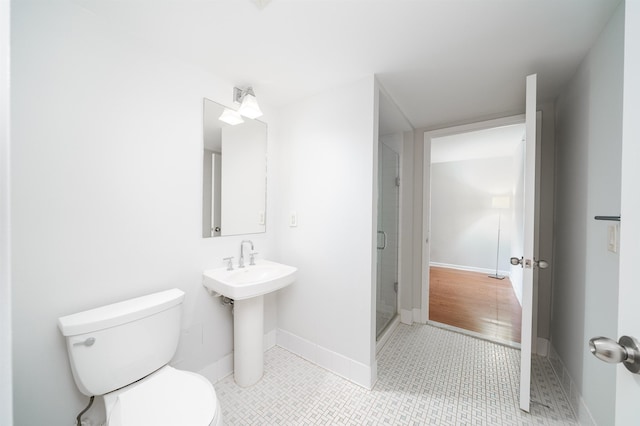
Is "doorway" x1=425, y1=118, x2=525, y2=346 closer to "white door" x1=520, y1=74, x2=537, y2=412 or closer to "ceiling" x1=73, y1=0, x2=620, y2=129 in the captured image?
"white door" x1=520, y1=74, x2=537, y2=412

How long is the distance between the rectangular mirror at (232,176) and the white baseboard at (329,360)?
40.0 inches

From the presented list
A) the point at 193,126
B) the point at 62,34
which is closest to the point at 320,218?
the point at 193,126

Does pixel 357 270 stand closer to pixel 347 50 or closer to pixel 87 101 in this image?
pixel 347 50

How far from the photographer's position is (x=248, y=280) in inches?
66.9

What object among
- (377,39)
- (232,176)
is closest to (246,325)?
(232,176)

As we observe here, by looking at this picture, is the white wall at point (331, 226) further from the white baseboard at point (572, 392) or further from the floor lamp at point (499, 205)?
the floor lamp at point (499, 205)

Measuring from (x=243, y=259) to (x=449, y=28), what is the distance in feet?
6.48

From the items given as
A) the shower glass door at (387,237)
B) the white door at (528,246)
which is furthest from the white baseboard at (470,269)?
the white door at (528,246)

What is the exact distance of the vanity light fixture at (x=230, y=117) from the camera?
1.75 meters

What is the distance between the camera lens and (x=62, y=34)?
3.56 feet

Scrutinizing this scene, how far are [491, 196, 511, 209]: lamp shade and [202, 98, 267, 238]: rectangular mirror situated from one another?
185 inches

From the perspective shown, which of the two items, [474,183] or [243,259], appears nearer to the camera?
[243,259]

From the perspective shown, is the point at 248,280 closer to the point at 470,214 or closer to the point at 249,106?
the point at 249,106

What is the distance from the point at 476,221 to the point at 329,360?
4.59 metres
